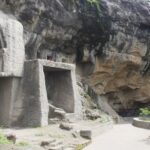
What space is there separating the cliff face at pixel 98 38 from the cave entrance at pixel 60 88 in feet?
11.9

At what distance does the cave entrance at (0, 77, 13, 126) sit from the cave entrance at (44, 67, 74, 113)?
6.05 ft

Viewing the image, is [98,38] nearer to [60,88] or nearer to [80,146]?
[60,88]

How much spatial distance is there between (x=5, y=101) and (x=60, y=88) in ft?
8.70

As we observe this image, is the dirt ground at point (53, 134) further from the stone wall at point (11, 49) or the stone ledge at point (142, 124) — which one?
the stone ledge at point (142, 124)

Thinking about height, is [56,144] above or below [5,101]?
below

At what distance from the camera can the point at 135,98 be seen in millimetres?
26438

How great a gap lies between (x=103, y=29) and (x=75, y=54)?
A: 2276 millimetres

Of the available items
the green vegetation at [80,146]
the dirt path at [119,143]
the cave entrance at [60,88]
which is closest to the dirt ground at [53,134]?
the green vegetation at [80,146]

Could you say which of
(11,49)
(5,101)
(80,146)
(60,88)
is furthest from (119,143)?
(11,49)

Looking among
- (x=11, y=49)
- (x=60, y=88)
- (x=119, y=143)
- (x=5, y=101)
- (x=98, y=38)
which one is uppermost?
(x=98, y=38)

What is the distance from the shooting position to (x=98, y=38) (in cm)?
2138

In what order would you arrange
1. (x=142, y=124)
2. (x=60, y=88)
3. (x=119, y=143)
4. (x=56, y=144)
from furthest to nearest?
(x=142, y=124)
(x=60, y=88)
(x=119, y=143)
(x=56, y=144)

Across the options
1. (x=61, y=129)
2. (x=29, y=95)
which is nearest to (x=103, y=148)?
(x=61, y=129)

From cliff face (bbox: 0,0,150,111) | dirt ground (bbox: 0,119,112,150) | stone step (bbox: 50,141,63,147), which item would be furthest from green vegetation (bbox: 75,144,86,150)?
cliff face (bbox: 0,0,150,111)
